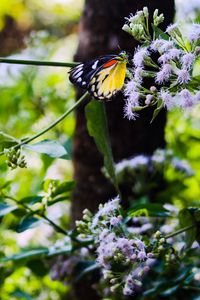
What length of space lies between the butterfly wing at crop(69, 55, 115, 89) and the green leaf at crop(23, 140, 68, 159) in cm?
10

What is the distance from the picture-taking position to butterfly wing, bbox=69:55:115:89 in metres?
0.84

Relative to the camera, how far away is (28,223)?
3.43ft

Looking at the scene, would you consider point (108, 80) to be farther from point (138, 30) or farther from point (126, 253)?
point (126, 253)

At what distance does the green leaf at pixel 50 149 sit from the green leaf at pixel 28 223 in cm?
22

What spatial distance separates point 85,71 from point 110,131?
0.69 metres

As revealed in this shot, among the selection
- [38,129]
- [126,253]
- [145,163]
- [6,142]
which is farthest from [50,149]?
[38,129]

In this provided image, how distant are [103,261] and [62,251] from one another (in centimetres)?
30

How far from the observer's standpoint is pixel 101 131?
0.98 m

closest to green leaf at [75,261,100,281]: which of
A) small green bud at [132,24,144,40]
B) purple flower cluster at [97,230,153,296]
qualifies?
purple flower cluster at [97,230,153,296]

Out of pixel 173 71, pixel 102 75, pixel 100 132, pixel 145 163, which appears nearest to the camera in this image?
pixel 173 71

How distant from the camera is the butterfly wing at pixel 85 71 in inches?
32.9

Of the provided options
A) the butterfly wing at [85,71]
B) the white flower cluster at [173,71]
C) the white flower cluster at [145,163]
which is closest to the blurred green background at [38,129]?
the white flower cluster at [145,163]

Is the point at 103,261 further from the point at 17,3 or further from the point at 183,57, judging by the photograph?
the point at 17,3

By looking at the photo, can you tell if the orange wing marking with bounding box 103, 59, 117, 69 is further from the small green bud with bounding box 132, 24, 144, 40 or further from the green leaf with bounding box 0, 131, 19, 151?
the green leaf with bounding box 0, 131, 19, 151
